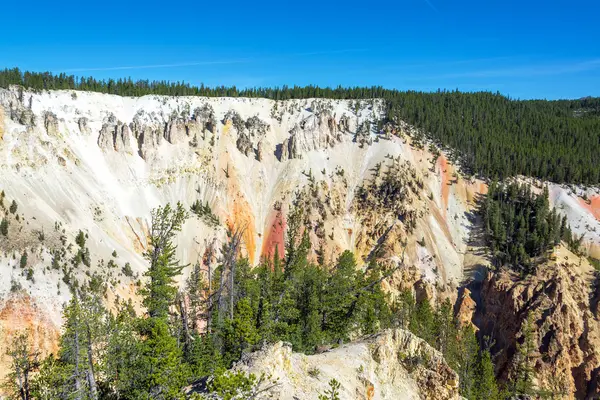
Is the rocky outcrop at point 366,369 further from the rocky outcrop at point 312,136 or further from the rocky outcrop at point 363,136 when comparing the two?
the rocky outcrop at point 363,136

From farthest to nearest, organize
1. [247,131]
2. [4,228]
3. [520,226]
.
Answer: [247,131], [520,226], [4,228]

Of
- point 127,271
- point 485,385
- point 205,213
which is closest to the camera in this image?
point 485,385

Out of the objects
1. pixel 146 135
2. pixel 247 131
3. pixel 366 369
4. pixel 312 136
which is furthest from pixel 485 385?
pixel 146 135

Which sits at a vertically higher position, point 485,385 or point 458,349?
point 458,349

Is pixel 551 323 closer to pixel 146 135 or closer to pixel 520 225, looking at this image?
pixel 520 225

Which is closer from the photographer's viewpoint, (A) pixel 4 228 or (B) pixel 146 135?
(A) pixel 4 228

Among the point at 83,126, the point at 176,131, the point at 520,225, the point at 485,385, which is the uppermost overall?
the point at 83,126

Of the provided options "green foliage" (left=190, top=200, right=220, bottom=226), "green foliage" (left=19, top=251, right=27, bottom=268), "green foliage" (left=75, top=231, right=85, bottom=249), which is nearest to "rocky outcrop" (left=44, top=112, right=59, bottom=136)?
"green foliage" (left=75, top=231, right=85, bottom=249)

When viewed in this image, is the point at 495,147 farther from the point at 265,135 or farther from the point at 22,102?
the point at 22,102
